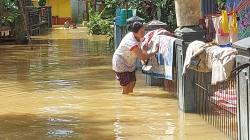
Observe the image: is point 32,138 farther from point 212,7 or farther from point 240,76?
point 212,7

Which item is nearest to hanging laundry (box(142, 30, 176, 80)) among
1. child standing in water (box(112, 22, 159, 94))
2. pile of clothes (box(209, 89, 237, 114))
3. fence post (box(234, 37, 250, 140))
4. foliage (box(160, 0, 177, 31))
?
child standing in water (box(112, 22, 159, 94))

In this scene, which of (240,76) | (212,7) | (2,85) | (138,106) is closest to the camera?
(240,76)

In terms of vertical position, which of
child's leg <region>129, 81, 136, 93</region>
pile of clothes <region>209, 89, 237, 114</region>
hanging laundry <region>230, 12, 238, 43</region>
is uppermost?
hanging laundry <region>230, 12, 238, 43</region>

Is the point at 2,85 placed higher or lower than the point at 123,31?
lower

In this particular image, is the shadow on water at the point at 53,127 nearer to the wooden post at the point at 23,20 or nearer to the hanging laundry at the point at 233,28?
the hanging laundry at the point at 233,28

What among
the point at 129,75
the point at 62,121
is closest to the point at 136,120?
the point at 62,121

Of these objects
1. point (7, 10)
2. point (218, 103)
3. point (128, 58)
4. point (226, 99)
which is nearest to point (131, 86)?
point (128, 58)

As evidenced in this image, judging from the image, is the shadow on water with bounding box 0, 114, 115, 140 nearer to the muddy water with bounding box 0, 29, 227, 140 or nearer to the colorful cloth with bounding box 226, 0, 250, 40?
the muddy water with bounding box 0, 29, 227, 140

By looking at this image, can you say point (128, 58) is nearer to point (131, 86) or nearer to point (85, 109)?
point (131, 86)

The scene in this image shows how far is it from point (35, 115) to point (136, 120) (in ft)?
5.48

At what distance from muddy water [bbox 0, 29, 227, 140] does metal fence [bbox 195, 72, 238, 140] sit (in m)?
0.16

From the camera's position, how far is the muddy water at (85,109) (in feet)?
24.2

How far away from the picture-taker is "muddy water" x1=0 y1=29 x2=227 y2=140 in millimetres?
7371

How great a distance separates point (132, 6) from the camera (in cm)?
1727
